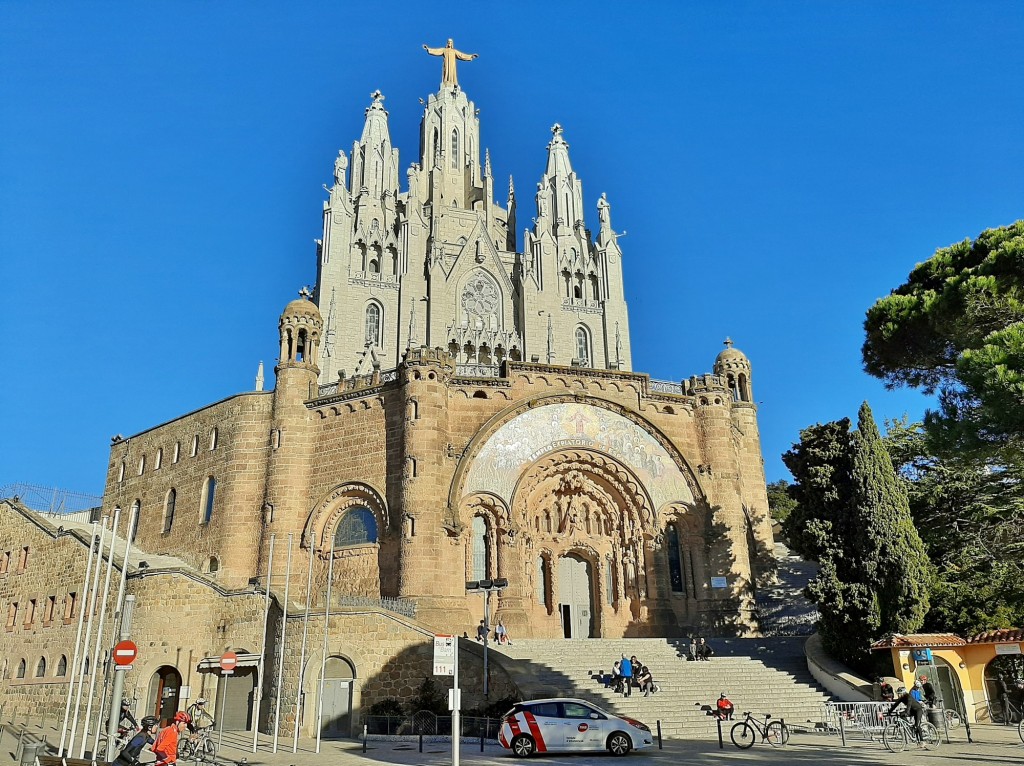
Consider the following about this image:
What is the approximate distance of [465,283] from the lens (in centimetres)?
5784

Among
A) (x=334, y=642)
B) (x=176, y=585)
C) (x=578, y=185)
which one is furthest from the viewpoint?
(x=578, y=185)

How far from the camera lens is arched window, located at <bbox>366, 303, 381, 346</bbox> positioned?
54.7 m

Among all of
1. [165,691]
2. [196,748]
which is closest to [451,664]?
[196,748]

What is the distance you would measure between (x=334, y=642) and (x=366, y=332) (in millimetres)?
32868

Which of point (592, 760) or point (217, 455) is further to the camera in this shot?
point (217, 455)

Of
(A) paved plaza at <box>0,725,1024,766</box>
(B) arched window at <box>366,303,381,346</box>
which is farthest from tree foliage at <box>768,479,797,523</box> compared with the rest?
(A) paved plaza at <box>0,725,1024,766</box>

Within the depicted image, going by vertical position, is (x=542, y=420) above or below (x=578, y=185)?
below

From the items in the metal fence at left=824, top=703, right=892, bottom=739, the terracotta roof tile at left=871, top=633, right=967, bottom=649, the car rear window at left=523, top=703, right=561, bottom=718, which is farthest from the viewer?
the terracotta roof tile at left=871, top=633, right=967, bottom=649

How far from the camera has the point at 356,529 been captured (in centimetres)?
2992

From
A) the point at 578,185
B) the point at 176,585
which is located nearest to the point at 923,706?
the point at 176,585

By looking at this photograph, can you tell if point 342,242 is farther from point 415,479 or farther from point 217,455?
point 415,479

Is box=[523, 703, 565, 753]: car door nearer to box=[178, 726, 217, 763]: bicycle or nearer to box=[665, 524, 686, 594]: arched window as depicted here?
box=[178, 726, 217, 763]: bicycle

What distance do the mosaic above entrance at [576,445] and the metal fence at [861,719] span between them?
1268cm

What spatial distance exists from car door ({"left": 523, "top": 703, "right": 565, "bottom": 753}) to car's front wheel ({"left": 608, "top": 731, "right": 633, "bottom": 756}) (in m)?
0.93
